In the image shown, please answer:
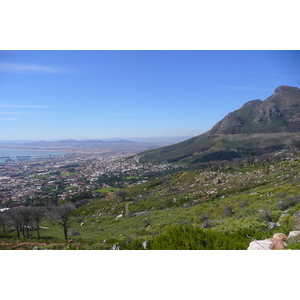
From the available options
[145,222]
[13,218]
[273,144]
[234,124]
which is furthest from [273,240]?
[234,124]

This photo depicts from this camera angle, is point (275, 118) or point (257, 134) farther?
point (275, 118)

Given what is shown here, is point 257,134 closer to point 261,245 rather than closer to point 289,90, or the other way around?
point 289,90

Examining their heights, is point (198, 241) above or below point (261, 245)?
below

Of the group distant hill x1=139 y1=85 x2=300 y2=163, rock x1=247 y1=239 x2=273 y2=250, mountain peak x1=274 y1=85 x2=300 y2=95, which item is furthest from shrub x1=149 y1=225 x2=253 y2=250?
mountain peak x1=274 y1=85 x2=300 y2=95

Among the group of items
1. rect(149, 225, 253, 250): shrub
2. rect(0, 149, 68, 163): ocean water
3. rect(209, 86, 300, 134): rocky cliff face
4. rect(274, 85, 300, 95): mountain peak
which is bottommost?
rect(0, 149, 68, 163): ocean water

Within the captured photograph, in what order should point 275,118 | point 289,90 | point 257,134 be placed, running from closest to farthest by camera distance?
point 257,134, point 275,118, point 289,90

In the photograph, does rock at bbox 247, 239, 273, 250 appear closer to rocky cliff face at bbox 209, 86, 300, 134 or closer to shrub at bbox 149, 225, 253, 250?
shrub at bbox 149, 225, 253, 250

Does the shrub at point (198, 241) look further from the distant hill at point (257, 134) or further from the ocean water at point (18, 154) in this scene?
the ocean water at point (18, 154)

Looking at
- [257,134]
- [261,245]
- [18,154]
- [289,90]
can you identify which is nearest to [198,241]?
[261,245]

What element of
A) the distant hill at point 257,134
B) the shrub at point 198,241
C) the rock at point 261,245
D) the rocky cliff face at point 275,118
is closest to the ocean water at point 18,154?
the distant hill at point 257,134

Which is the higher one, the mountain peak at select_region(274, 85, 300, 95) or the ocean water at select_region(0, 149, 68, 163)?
the mountain peak at select_region(274, 85, 300, 95)

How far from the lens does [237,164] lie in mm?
34750

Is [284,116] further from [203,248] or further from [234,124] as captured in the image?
[203,248]

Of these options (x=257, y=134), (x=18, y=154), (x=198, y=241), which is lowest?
(x=18, y=154)
